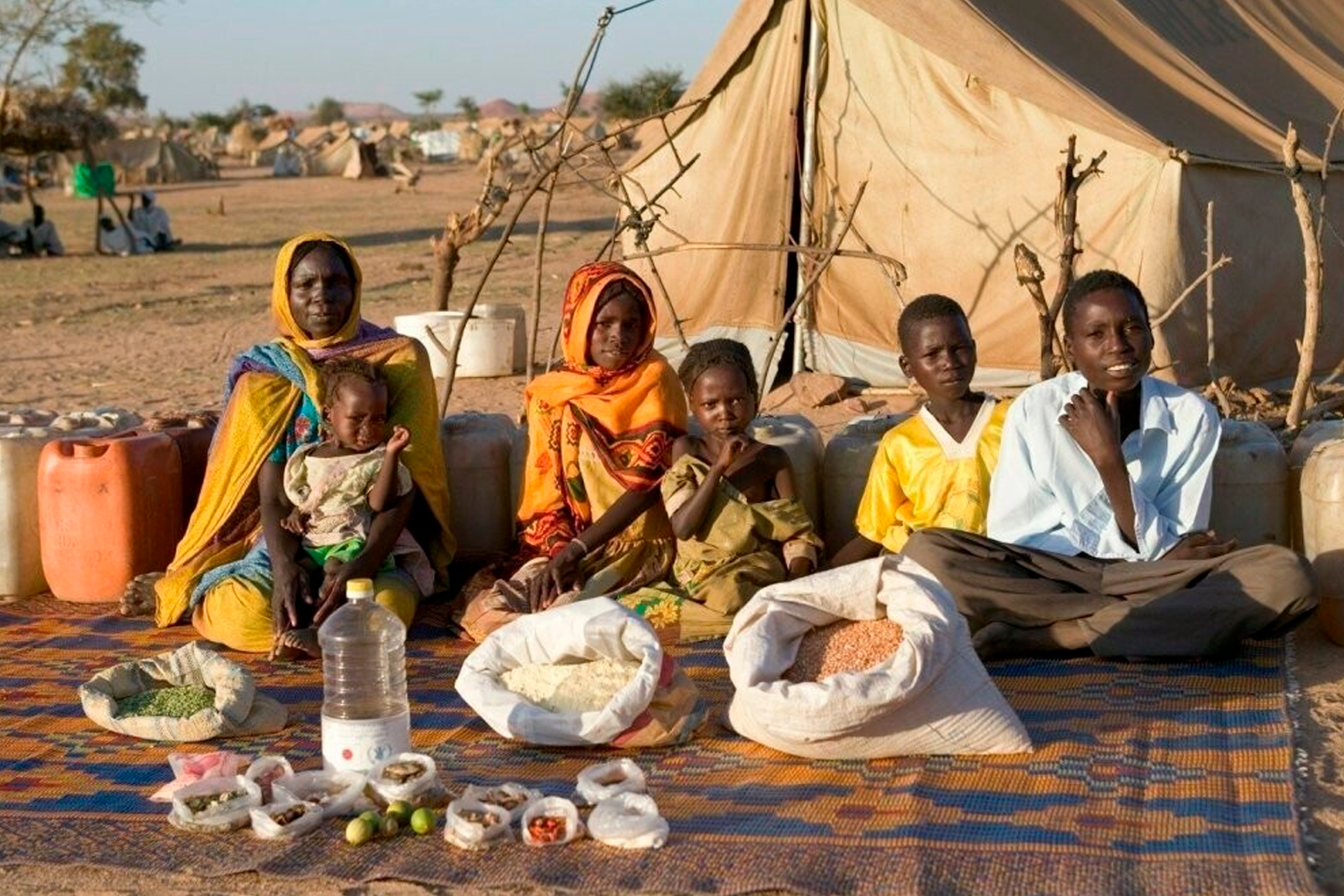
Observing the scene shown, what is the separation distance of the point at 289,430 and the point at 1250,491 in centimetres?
268

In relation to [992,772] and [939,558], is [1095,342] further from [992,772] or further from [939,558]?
[992,772]

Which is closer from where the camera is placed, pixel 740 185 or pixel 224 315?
pixel 740 185

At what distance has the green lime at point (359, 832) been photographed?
2.99 metres

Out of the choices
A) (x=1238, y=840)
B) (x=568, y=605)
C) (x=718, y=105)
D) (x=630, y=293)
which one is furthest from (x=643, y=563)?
(x=718, y=105)

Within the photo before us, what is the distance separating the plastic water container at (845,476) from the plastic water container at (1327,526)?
44.9 inches

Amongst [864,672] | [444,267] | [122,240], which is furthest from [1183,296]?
[122,240]

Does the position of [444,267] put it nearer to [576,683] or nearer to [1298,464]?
[1298,464]

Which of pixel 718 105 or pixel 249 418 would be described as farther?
pixel 718 105

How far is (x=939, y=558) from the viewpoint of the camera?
4.19m

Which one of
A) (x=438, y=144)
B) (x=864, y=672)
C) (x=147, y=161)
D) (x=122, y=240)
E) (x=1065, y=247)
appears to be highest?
(x=438, y=144)

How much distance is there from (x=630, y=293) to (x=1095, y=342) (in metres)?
1.30

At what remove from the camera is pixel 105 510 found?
5.02 meters

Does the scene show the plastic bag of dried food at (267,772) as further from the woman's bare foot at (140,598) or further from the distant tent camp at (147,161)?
the distant tent camp at (147,161)

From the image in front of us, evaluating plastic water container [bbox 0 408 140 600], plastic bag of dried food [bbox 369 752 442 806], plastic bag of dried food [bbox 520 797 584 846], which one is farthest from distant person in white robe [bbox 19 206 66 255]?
plastic bag of dried food [bbox 520 797 584 846]
